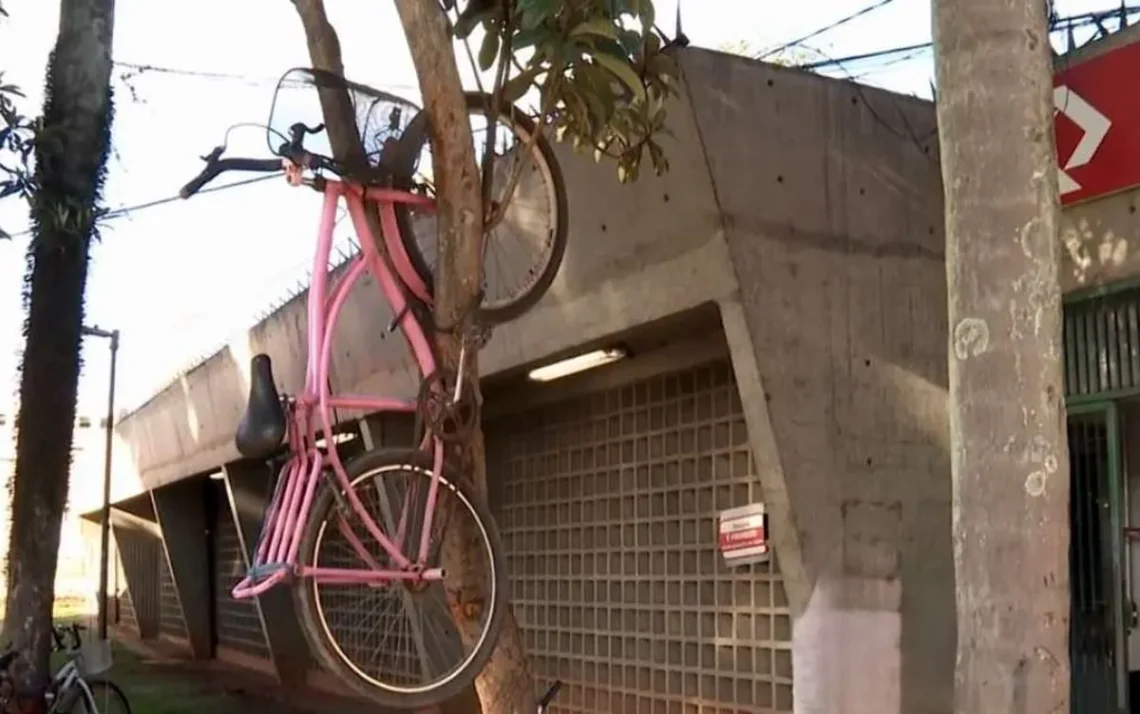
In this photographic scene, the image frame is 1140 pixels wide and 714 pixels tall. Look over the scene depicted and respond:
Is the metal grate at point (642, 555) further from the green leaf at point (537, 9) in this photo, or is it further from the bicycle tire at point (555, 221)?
the green leaf at point (537, 9)

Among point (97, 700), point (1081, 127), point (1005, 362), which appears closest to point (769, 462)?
point (1081, 127)

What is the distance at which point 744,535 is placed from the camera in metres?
7.23

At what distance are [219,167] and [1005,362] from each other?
7.94 feet

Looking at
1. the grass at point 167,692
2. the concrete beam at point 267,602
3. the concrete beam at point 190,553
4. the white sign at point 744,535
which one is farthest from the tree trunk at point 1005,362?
the concrete beam at point 190,553

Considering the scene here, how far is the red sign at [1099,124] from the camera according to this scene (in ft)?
19.7

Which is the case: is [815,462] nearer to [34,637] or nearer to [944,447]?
[944,447]

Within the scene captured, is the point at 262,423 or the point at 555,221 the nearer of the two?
the point at 262,423

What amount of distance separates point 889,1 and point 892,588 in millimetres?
3529

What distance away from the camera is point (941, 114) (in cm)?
309

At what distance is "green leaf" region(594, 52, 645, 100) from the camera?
13.8ft

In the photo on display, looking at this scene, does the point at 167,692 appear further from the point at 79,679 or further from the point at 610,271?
the point at 610,271

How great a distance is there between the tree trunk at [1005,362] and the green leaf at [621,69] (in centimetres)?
135

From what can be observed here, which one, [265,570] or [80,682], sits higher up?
[265,570]

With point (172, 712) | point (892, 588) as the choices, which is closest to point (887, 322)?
point (892, 588)
